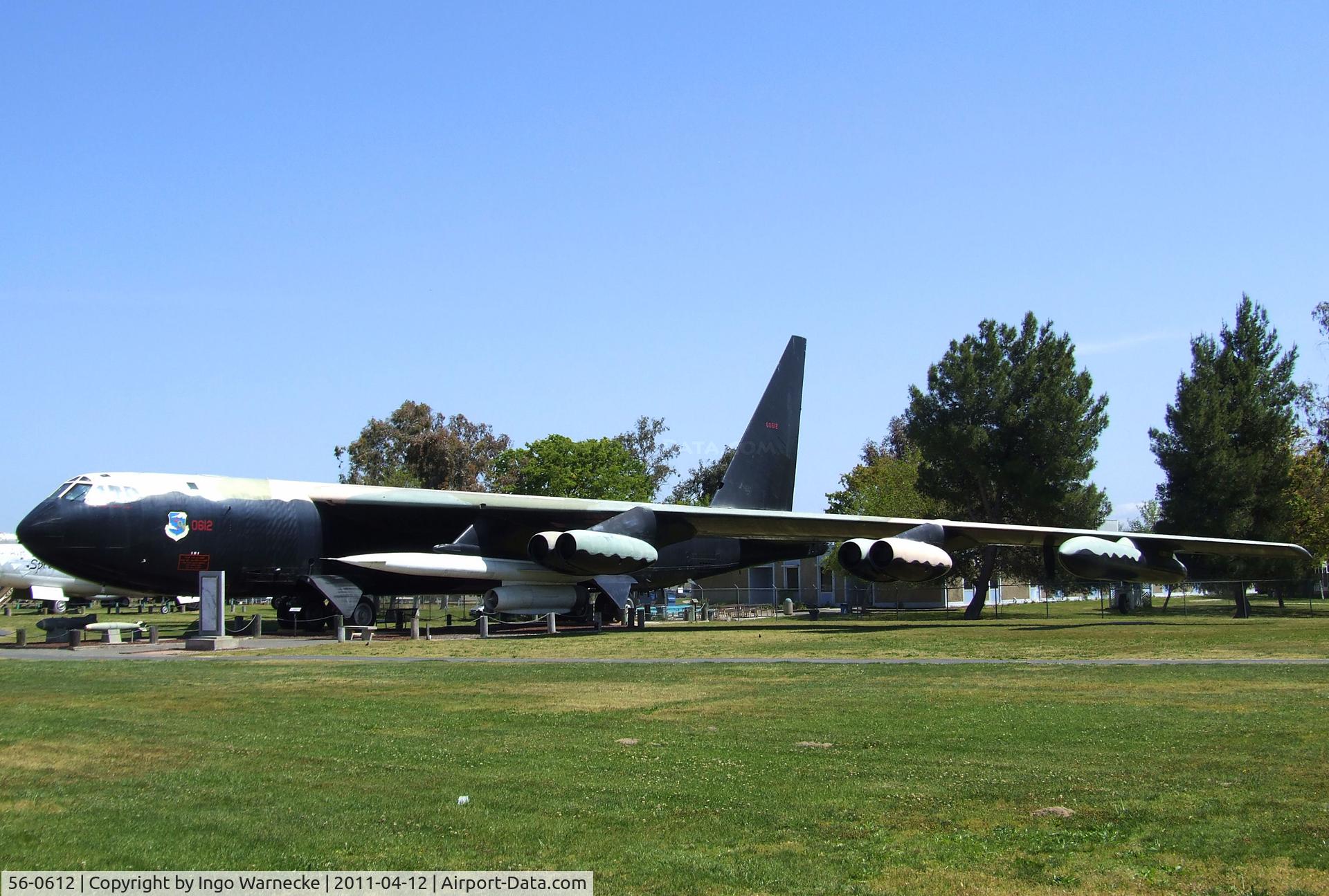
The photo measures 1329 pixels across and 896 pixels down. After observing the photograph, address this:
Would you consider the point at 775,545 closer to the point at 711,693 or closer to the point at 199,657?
the point at 199,657

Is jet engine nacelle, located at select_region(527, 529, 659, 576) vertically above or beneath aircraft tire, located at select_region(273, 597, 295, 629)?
above

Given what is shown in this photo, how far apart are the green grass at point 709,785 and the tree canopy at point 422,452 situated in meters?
69.7

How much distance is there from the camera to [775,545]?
38.0 metres

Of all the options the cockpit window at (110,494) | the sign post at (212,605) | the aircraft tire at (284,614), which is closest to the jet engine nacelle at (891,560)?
the sign post at (212,605)

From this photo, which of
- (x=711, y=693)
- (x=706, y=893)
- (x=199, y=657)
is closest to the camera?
(x=706, y=893)

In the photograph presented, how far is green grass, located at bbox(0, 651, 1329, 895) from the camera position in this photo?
6480mm

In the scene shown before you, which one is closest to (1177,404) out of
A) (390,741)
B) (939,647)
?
(939,647)

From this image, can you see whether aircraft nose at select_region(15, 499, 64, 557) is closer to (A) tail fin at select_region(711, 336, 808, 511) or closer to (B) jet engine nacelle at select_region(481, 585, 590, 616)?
(B) jet engine nacelle at select_region(481, 585, 590, 616)

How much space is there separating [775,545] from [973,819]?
100 ft

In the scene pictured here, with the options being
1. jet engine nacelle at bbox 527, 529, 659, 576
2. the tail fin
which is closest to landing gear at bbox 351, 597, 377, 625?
jet engine nacelle at bbox 527, 529, 659, 576

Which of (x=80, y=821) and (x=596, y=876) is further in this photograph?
(x=80, y=821)

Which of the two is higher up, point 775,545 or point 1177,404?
point 1177,404

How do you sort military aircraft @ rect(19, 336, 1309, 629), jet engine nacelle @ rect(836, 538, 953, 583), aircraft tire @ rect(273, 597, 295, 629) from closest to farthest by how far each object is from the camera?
military aircraft @ rect(19, 336, 1309, 629) < jet engine nacelle @ rect(836, 538, 953, 583) < aircraft tire @ rect(273, 597, 295, 629)

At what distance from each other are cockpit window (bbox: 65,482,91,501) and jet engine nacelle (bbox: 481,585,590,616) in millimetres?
9638
